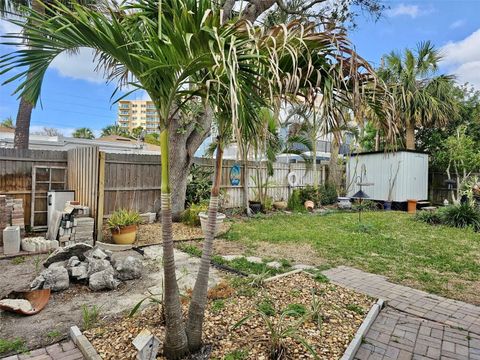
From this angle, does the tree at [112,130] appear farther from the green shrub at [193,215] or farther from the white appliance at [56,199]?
the white appliance at [56,199]

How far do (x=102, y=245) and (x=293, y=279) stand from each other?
354cm

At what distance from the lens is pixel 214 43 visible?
5.82 feet

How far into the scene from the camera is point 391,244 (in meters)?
6.32

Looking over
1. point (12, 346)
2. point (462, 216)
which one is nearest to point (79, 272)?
point (12, 346)

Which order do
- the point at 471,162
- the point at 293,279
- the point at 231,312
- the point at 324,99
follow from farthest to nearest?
1. the point at 471,162
2. the point at 293,279
3. the point at 231,312
4. the point at 324,99

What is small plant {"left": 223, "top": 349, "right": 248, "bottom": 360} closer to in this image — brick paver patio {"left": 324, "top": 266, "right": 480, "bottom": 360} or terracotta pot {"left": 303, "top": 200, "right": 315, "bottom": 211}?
brick paver patio {"left": 324, "top": 266, "right": 480, "bottom": 360}

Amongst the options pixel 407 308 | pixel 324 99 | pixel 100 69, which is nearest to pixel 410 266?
pixel 407 308

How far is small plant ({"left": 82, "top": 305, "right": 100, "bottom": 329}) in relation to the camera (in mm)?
2790

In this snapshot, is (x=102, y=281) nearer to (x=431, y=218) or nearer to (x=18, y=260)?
(x=18, y=260)

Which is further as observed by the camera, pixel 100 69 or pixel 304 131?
pixel 304 131

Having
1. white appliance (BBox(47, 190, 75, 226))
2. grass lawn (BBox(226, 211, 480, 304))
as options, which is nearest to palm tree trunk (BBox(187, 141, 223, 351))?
grass lawn (BBox(226, 211, 480, 304))

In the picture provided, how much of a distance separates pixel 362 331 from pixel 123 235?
4502mm

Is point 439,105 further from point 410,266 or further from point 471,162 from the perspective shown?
point 410,266

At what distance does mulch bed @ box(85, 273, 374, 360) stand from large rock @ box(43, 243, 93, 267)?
1781 mm
